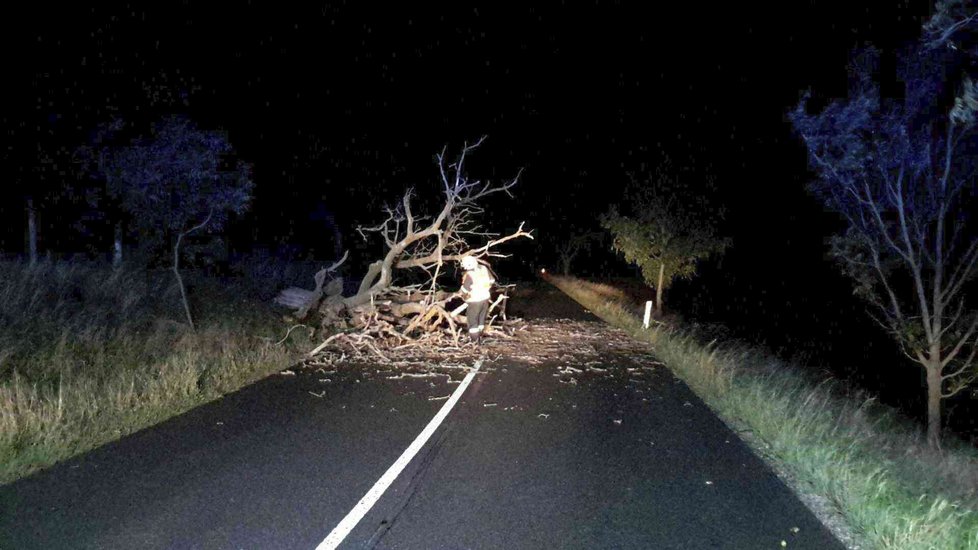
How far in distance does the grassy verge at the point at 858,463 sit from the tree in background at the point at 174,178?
996cm

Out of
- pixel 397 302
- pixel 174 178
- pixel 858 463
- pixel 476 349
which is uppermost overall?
pixel 174 178

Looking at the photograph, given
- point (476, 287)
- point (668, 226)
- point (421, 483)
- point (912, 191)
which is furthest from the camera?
point (668, 226)

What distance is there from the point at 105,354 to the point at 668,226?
740 inches

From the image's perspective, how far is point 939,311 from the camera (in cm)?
985

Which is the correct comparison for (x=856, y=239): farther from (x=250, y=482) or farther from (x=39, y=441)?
(x=39, y=441)

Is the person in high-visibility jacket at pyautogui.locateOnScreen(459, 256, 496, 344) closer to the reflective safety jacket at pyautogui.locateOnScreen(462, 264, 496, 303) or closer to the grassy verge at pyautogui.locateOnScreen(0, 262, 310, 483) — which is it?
the reflective safety jacket at pyautogui.locateOnScreen(462, 264, 496, 303)

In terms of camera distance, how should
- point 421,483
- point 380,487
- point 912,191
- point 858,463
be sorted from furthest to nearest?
1. point 912,191
2. point 858,463
3. point 421,483
4. point 380,487

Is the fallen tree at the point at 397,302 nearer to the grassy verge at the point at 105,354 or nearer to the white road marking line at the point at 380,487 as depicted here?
the grassy verge at the point at 105,354

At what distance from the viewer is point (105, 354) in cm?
1083

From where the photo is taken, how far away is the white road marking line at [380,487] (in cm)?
475

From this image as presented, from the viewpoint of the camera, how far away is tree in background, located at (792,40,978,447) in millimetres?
9516

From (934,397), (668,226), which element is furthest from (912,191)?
(668,226)

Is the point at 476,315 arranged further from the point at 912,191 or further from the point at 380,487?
the point at 380,487

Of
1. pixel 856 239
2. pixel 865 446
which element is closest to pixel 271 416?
pixel 865 446
